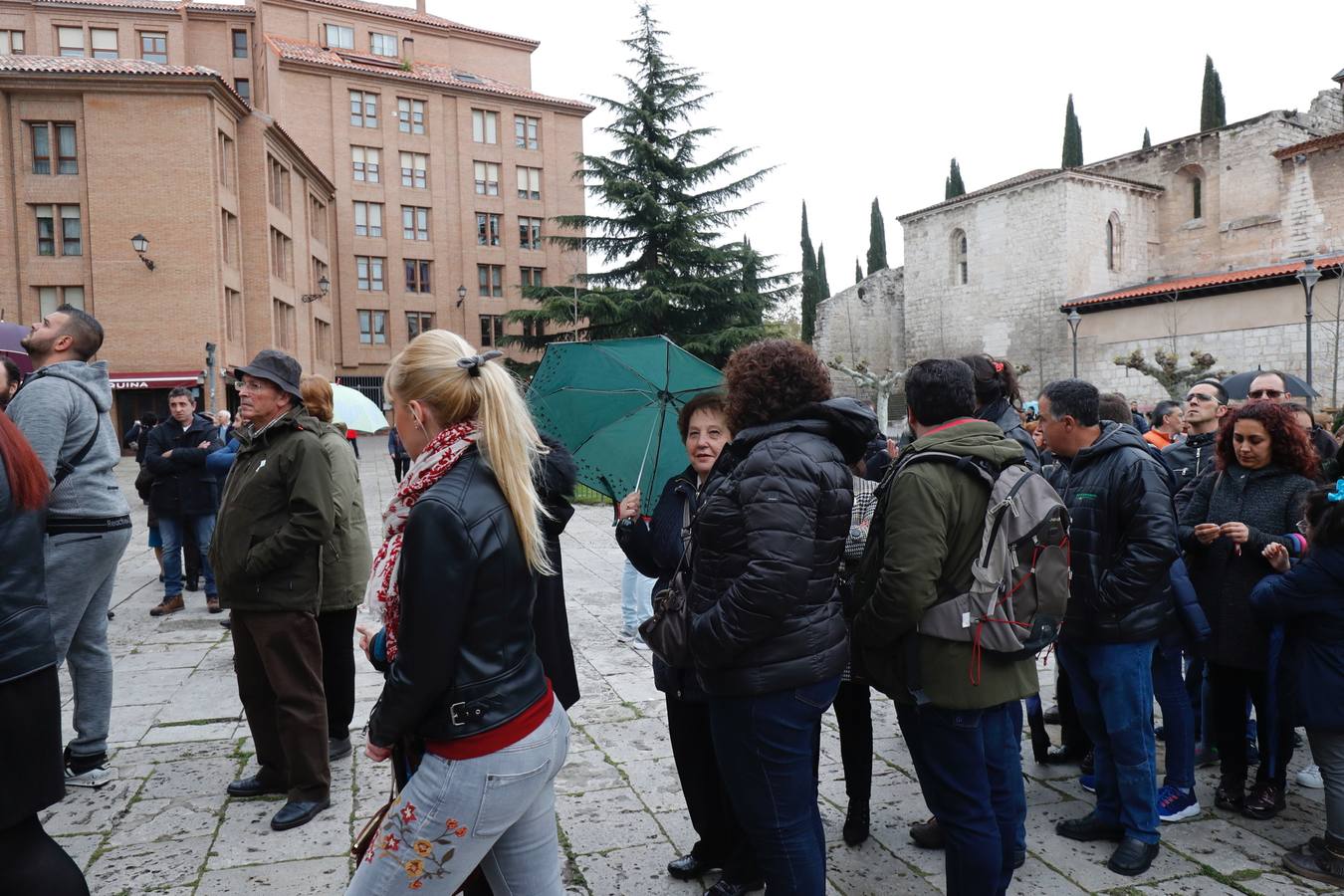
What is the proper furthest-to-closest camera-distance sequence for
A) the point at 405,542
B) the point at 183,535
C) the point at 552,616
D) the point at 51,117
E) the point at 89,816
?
the point at 51,117 < the point at 183,535 < the point at 89,816 < the point at 552,616 < the point at 405,542

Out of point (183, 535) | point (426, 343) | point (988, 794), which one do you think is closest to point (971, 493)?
point (988, 794)

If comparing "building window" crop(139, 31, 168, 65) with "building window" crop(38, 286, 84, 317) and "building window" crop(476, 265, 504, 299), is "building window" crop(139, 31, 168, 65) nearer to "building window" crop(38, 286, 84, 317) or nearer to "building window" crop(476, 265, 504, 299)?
"building window" crop(476, 265, 504, 299)

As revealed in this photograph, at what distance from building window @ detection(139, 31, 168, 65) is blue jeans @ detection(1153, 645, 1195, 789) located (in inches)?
2039

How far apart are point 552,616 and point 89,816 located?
281cm

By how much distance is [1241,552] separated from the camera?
4.05 meters

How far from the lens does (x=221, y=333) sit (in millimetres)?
30953

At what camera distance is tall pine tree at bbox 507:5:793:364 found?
89.5 feet

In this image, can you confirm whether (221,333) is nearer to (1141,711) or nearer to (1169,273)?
(1141,711)

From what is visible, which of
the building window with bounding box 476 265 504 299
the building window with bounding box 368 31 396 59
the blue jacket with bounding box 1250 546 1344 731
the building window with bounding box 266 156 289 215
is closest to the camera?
the blue jacket with bounding box 1250 546 1344 731

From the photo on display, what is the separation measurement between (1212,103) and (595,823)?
49095 mm

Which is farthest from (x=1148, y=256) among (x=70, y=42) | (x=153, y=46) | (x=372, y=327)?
(x=70, y=42)

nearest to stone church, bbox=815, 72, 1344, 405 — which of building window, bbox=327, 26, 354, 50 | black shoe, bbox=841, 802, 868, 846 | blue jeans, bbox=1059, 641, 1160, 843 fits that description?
blue jeans, bbox=1059, 641, 1160, 843

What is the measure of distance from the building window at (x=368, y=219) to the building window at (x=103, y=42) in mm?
12953

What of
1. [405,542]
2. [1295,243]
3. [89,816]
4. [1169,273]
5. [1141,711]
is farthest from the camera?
[1169,273]
